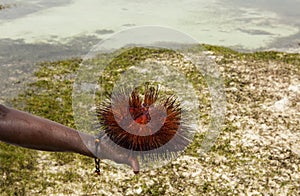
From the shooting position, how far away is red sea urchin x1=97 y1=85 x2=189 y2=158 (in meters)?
2.33

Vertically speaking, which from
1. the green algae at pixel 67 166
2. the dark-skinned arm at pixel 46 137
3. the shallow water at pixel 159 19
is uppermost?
the shallow water at pixel 159 19

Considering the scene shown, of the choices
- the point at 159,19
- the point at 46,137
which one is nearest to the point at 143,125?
the point at 46,137

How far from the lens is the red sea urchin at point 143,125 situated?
7.66 feet

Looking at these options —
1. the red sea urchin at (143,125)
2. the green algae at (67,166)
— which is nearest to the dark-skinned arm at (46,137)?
the red sea urchin at (143,125)

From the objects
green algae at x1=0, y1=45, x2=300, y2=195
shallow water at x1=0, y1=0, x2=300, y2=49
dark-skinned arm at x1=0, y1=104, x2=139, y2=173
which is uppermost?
shallow water at x1=0, y1=0, x2=300, y2=49

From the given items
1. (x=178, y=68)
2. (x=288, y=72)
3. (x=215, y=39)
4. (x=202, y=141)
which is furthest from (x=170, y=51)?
(x=202, y=141)

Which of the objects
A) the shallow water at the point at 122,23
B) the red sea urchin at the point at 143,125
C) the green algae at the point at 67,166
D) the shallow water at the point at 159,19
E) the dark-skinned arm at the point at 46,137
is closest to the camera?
the dark-skinned arm at the point at 46,137

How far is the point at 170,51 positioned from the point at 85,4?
5.94 m

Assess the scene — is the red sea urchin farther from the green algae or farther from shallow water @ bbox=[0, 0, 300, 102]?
shallow water @ bbox=[0, 0, 300, 102]

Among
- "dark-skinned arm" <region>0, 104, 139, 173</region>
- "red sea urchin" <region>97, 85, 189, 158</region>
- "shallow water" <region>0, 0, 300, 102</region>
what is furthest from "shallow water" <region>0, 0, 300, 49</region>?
"dark-skinned arm" <region>0, 104, 139, 173</region>

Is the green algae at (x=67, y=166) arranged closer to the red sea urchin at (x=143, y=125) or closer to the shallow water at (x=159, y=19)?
the red sea urchin at (x=143, y=125)

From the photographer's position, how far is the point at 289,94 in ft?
34.2

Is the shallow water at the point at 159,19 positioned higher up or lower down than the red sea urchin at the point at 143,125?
higher up

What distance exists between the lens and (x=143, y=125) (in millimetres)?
2326
